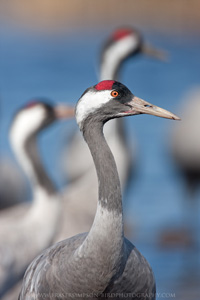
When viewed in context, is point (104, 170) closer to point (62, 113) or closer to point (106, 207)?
point (106, 207)

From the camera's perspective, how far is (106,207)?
3.60 m

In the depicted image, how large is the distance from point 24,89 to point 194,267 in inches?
373

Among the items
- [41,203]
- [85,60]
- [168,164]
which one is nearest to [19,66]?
[85,60]

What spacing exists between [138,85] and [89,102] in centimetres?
1305

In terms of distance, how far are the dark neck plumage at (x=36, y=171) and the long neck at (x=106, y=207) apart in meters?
1.92

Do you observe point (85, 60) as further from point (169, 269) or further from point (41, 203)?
point (41, 203)

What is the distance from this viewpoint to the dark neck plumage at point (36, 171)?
5.58m

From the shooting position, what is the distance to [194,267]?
7.82m

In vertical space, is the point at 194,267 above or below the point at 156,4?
below

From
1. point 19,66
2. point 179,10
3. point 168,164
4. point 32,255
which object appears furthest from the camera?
point 179,10

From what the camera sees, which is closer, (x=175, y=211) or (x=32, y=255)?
(x=32, y=255)

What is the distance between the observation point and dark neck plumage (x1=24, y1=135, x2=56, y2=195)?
5578 mm

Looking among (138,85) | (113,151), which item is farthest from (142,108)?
(138,85)

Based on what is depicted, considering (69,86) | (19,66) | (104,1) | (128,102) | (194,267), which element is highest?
(104,1)
